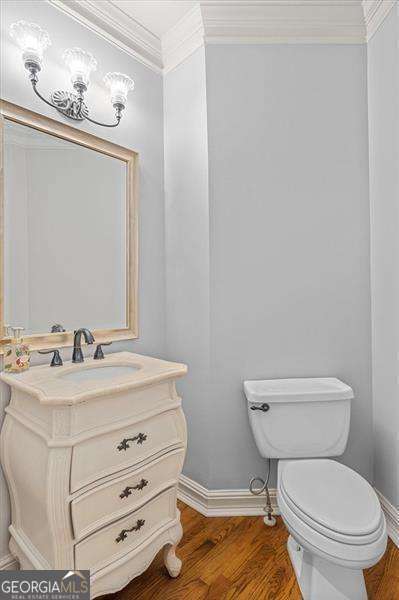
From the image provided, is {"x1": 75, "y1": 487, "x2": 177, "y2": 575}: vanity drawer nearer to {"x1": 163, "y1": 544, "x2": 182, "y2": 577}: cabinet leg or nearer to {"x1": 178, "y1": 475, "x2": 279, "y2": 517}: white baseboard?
{"x1": 163, "y1": 544, "x2": 182, "y2": 577}: cabinet leg

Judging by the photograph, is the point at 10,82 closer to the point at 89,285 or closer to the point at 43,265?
the point at 43,265

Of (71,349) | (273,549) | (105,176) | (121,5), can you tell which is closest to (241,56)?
(121,5)

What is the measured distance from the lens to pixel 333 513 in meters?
1.12

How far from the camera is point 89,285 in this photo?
1638mm

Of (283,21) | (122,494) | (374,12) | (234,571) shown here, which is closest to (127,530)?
(122,494)

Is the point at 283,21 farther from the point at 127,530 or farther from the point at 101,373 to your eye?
the point at 127,530

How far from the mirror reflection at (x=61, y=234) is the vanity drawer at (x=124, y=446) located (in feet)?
2.03

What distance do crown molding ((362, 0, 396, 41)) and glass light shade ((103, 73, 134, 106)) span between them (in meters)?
1.29

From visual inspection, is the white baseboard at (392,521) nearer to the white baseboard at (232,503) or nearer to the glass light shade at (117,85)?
the white baseboard at (232,503)

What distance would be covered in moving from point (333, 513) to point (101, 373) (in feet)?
3.48

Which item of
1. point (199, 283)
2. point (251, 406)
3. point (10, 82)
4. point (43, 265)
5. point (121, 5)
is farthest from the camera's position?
point (199, 283)

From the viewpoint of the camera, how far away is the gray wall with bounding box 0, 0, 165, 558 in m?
1.33

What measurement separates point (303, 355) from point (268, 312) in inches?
11.8

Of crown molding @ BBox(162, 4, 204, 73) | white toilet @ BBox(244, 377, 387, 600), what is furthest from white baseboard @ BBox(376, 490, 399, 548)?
crown molding @ BBox(162, 4, 204, 73)
